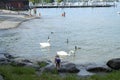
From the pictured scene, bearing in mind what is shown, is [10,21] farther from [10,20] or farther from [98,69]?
[98,69]

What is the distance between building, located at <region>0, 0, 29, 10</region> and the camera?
143062 millimetres

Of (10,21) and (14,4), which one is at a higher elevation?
(10,21)

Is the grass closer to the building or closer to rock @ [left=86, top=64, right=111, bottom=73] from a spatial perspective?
rock @ [left=86, top=64, right=111, bottom=73]

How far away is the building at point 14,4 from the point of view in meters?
143

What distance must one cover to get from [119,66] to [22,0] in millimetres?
130866

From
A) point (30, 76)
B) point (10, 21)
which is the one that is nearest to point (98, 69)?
point (30, 76)

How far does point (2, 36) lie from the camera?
53.4 metres

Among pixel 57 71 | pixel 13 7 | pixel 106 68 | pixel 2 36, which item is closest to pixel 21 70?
pixel 57 71

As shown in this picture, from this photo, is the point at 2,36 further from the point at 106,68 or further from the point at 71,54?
the point at 106,68

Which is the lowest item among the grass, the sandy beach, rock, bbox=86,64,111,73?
the sandy beach

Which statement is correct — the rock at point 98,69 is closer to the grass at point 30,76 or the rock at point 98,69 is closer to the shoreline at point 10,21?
the grass at point 30,76

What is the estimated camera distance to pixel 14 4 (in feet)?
488

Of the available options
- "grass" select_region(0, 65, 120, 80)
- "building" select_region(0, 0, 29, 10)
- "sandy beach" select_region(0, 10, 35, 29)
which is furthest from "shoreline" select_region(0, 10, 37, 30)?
"grass" select_region(0, 65, 120, 80)

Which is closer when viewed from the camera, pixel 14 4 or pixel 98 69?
pixel 98 69
